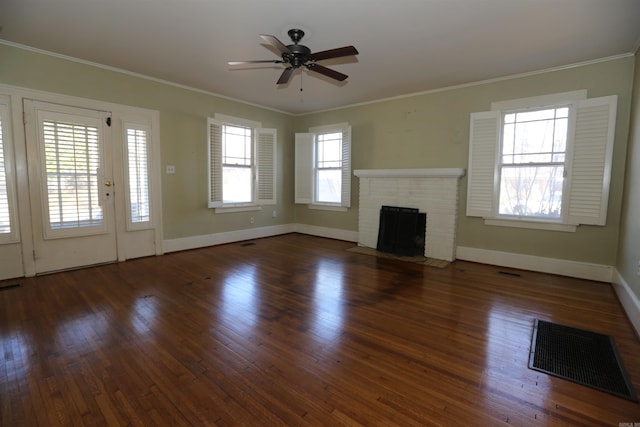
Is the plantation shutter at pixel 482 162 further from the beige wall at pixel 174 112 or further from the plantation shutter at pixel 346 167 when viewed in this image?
the beige wall at pixel 174 112

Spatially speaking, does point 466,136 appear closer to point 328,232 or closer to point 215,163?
point 328,232

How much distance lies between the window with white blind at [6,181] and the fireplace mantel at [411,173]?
15.8 ft

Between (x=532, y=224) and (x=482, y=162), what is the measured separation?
1111 millimetres

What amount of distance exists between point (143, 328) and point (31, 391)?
79 cm

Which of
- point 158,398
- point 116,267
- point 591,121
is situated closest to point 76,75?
point 116,267

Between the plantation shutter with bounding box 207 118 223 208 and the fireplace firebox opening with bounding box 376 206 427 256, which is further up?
the plantation shutter with bounding box 207 118 223 208

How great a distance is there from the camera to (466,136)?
470cm

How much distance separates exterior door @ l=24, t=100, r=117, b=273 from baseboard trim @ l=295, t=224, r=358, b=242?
373 cm

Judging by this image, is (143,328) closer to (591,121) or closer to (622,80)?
(591,121)

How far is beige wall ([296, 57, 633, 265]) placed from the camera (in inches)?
143

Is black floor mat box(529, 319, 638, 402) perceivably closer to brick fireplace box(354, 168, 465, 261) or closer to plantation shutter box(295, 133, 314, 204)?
brick fireplace box(354, 168, 465, 261)

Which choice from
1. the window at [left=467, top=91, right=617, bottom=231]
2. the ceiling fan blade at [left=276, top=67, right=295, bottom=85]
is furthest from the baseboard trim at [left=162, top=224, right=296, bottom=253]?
the window at [left=467, top=91, right=617, bottom=231]

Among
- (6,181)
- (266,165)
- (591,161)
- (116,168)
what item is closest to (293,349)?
(116,168)

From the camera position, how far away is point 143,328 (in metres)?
2.48
